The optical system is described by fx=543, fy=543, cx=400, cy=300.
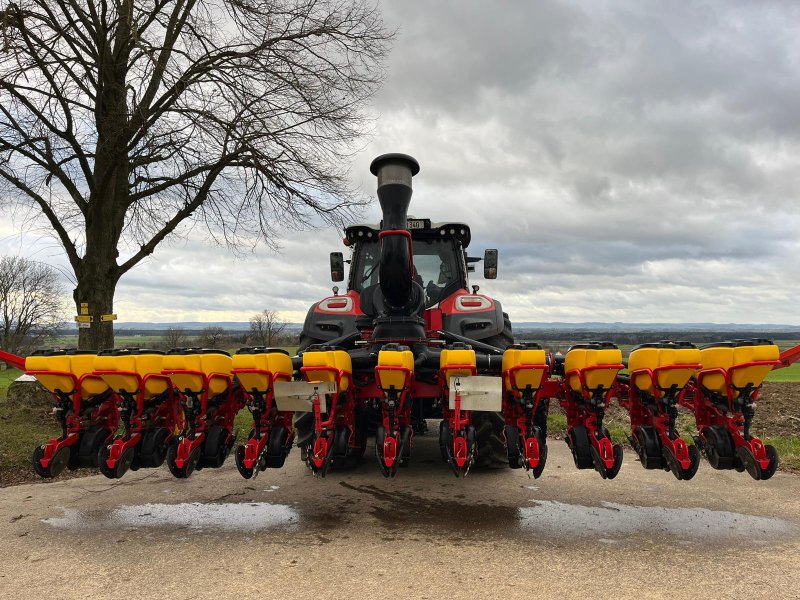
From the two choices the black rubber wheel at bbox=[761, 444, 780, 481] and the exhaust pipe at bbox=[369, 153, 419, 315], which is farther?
the exhaust pipe at bbox=[369, 153, 419, 315]

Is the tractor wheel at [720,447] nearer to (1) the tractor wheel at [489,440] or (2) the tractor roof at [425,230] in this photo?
(1) the tractor wheel at [489,440]

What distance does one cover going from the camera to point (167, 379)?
3.82 meters

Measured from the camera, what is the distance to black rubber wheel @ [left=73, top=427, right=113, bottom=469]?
12.4 ft

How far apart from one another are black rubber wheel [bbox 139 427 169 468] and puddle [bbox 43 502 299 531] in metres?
0.54

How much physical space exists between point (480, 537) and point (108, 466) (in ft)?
8.43

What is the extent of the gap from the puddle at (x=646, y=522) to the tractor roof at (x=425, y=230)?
305 centimetres

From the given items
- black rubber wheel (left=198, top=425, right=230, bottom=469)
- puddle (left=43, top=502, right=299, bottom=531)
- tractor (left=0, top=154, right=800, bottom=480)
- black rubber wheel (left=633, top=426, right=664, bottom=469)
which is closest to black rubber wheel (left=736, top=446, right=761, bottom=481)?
tractor (left=0, top=154, right=800, bottom=480)

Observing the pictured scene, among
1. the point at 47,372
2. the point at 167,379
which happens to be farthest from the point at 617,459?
the point at 47,372

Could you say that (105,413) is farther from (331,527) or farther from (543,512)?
(543,512)

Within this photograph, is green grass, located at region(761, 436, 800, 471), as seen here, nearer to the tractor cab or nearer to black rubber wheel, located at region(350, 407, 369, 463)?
the tractor cab

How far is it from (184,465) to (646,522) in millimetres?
3343

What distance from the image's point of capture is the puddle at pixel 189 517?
13.1 ft

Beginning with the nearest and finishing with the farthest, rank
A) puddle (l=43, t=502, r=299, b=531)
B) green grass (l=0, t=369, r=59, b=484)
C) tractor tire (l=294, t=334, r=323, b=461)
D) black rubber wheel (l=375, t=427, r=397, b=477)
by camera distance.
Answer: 1. black rubber wheel (l=375, t=427, r=397, b=477)
2. puddle (l=43, t=502, r=299, b=531)
3. tractor tire (l=294, t=334, r=323, b=461)
4. green grass (l=0, t=369, r=59, b=484)

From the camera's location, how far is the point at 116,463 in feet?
12.0
